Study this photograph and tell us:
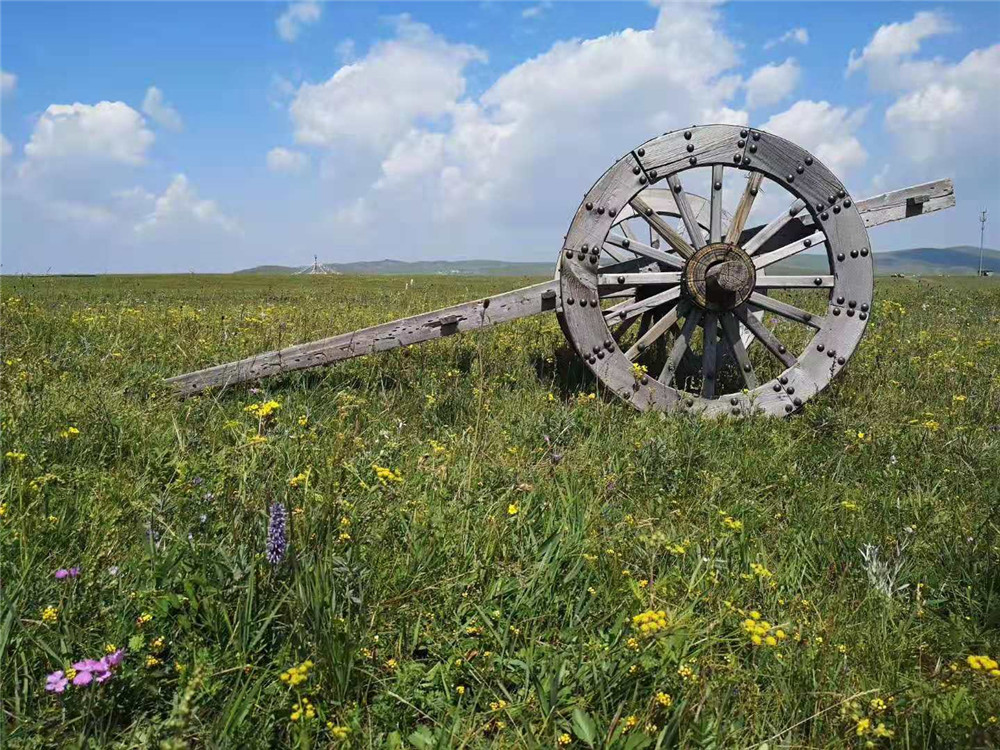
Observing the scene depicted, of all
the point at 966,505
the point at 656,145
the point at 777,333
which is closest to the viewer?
the point at 966,505

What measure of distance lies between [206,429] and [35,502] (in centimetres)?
143

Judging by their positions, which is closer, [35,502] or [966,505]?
[35,502]

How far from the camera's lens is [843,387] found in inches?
219

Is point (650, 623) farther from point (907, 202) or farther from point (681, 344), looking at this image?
point (907, 202)

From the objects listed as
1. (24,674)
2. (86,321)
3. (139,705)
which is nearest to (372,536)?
(139,705)

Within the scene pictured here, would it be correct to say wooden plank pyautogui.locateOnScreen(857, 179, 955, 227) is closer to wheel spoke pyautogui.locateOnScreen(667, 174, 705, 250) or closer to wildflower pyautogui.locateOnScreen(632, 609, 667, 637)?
wheel spoke pyautogui.locateOnScreen(667, 174, 705, 250)

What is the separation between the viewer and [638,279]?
474 centimetres

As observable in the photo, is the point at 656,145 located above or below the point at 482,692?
above

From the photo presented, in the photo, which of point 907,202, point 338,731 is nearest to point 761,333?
point 907,202

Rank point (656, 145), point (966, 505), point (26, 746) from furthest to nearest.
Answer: point (656, 145) < point (966, 505) < point (26, 746)

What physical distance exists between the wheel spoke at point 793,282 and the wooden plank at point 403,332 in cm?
152

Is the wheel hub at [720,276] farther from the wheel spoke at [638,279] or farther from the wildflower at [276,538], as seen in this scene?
the wildflower at [276,538]

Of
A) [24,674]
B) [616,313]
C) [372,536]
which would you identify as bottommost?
[24,674]

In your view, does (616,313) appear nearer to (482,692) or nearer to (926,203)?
(926,203)
